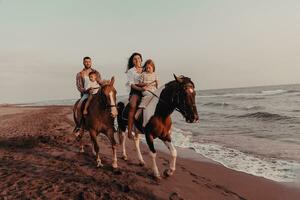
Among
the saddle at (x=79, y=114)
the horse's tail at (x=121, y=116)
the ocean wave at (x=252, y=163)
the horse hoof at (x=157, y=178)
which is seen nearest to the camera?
the horse hoof at (x=157, y=178)

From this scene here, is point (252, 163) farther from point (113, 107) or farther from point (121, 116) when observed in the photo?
point (113, 107)

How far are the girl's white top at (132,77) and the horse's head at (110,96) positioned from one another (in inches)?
18.3

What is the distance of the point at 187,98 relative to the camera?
21.8ft

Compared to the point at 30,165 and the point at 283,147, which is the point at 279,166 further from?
the point at 30,165

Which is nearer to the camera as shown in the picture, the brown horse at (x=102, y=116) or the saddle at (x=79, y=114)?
the brown horse at (x=102, y=116)

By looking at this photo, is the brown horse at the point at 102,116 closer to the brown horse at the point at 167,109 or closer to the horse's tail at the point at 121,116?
the horse's tail at the point at 121,116

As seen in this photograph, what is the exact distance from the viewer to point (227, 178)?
8.84 meters

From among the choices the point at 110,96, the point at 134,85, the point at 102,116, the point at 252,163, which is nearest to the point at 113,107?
the point at 110,96

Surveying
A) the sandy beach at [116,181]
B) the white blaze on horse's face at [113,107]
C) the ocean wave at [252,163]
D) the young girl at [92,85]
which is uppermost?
the young girl at [92,85]

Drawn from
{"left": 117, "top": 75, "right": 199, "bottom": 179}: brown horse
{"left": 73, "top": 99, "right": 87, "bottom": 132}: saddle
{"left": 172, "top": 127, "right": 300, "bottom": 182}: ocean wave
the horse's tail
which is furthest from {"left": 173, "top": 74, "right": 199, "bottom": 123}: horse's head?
{"left": 172, "top": 127, "right": 300, "bottom": 182}: ocean wave

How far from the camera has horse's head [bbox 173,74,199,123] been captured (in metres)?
6.61

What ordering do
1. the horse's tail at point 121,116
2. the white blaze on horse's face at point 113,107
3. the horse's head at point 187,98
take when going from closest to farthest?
the horse's head at point 187,98 < the white blaze on horse's face at point 113,107 < the horse's tail at point 121,116

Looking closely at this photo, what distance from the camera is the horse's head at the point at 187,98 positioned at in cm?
661

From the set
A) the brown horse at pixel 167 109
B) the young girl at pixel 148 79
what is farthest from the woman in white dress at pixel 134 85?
the brown horse at pixel 167 109
